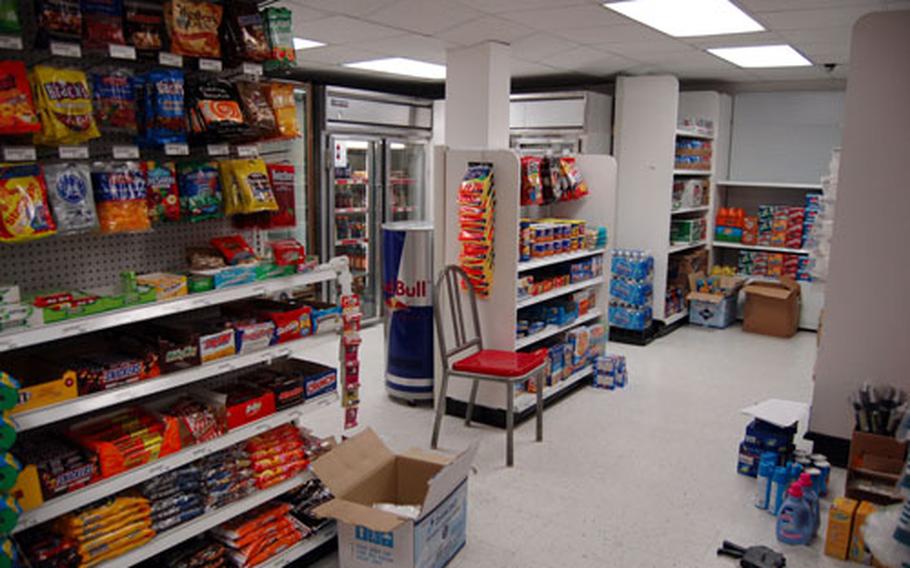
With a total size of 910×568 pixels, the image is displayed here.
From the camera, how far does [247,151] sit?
2736mm

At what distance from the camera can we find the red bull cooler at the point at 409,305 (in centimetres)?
501

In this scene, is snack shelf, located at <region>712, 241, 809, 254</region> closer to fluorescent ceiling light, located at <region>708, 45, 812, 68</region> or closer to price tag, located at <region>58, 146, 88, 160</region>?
fluorescent ceiling light, located at <region>708, 45, 812, 68</region>

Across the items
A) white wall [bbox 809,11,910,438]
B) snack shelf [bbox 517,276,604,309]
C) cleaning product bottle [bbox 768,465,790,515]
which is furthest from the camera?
snack shelf [bbox 517,276,604,309]

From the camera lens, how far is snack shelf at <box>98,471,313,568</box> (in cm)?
238

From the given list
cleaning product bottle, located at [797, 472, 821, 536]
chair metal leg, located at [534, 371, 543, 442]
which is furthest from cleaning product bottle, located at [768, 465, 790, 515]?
chair metal leg, located at [534, 371, 543, 442]

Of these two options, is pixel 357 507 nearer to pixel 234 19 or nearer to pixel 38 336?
pixel 38 336

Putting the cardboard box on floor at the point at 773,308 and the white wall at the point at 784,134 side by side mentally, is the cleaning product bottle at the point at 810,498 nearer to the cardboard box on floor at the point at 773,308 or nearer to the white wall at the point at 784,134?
the cardboard box on floor at the point at 773,308

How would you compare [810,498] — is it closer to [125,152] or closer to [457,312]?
[457,312]

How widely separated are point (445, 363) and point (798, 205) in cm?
590

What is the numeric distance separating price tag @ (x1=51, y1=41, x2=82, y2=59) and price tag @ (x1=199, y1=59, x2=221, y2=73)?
17.5 inches

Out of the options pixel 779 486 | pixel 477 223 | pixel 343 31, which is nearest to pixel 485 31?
pixel 343 31

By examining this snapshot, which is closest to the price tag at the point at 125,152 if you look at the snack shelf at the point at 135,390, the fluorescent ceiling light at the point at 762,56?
the snack shelf at the point at 135,390

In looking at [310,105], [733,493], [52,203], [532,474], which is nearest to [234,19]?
[52,203]

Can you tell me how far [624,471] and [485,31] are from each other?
316cm
